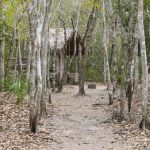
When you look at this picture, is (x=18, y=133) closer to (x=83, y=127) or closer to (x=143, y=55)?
(x=83, y=127)

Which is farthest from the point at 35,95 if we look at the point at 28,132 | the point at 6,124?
the point at 6,124

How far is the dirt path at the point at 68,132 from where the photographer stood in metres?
9.74

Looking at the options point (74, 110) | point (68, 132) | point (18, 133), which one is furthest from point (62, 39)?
point (18, 133)

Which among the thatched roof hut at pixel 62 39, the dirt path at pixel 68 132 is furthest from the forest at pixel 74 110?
the thatched roof hut at pixel 62 39

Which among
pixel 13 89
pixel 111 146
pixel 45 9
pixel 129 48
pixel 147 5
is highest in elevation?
pixel 147 5

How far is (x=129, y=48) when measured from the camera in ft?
39.8

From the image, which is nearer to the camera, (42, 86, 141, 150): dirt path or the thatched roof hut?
(42, 86, 141, 150): dirt path

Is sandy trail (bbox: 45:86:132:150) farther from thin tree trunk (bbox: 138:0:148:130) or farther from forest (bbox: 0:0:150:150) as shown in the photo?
thin tree trunk (bbox: 138:0:148:130)

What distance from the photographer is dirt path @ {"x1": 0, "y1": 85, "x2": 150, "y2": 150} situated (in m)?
9.74

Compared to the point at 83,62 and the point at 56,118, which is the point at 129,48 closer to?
the point at 56,118

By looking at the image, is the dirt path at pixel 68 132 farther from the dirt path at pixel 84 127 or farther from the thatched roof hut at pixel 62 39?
the thatched roof hut at pixel 62 39

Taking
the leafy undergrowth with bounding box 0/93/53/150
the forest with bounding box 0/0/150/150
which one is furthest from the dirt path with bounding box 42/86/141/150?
the leafy undergrowth with bounding box 0/93/53/150

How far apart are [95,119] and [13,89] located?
3461mm

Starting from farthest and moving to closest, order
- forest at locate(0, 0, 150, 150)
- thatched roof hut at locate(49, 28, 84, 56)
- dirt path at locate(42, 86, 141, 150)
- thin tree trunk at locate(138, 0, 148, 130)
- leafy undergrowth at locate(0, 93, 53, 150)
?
1. thatched roof hut at locate(49, 28, 84, 56)
2. thin tree trunk at locate(138, 0, 148, 130)
3. forest at locate(0, 0, 150, 150)
4. dirt path at locate(42, 86, 141, 150)
5. leafy undergrowth at locate(0, 93, 53, 150)
